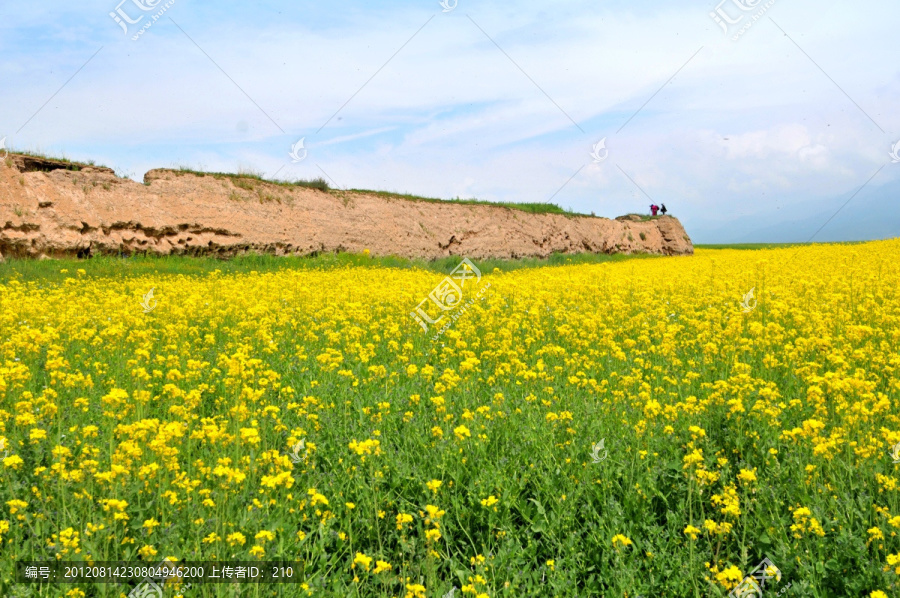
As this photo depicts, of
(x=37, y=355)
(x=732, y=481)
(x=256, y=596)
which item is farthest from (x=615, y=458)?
(x=37, y=355)

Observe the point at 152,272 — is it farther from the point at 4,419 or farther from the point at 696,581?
the point at 696,581

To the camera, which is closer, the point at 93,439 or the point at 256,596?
the point at 256,596

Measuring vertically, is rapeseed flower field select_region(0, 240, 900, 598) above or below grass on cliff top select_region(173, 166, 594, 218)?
below

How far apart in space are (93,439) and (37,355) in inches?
108

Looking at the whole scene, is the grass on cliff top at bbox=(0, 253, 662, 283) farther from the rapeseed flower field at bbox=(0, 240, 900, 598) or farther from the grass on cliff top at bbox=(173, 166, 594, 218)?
the rapeseed flower field at bbox=(0, 240, 900, 598)

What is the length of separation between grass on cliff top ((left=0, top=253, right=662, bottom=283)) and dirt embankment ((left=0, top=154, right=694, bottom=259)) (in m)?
0.53

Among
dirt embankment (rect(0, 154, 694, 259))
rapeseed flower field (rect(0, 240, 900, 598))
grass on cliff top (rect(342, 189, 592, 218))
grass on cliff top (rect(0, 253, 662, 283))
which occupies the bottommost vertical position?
rapeseed flower field (rect(0, 240, 900, 598))

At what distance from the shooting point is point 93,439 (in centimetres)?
425

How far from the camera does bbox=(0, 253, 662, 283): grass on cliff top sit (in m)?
14.5

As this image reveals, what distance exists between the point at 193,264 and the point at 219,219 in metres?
2.50

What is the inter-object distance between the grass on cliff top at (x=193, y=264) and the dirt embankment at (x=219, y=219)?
0.53 meters

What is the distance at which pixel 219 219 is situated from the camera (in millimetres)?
19484

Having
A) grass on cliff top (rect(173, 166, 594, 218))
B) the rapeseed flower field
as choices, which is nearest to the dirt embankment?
grass on cliff top (rect(173, 166, 594, 218))

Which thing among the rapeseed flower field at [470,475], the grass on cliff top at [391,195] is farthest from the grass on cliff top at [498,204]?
the rapeseed flower field at [470,475]
